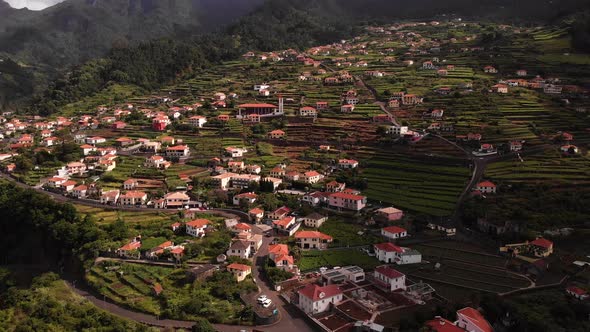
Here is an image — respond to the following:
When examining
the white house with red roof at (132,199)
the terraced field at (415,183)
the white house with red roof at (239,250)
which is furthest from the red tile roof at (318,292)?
the white house with red roof at (132,199)

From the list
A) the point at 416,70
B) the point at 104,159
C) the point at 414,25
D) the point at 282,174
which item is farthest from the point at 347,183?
the point at 414,25

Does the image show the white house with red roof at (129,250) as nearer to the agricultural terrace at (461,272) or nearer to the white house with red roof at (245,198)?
the white house with red roof at (245,198)

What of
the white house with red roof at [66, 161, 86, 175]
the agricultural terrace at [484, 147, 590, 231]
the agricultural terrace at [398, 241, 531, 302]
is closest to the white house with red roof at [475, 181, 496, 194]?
the agricultural terrace at [484, 147, 590, 231]

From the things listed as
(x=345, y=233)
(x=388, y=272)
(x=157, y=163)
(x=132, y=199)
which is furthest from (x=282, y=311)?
(x=157, y=163)

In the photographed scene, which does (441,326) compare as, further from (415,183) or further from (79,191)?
(79,191)

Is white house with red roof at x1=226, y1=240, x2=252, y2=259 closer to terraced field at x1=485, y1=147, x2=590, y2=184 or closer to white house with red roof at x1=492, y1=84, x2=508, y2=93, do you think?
terraced field at x1=485, y1=147, x2=590, y2=184
